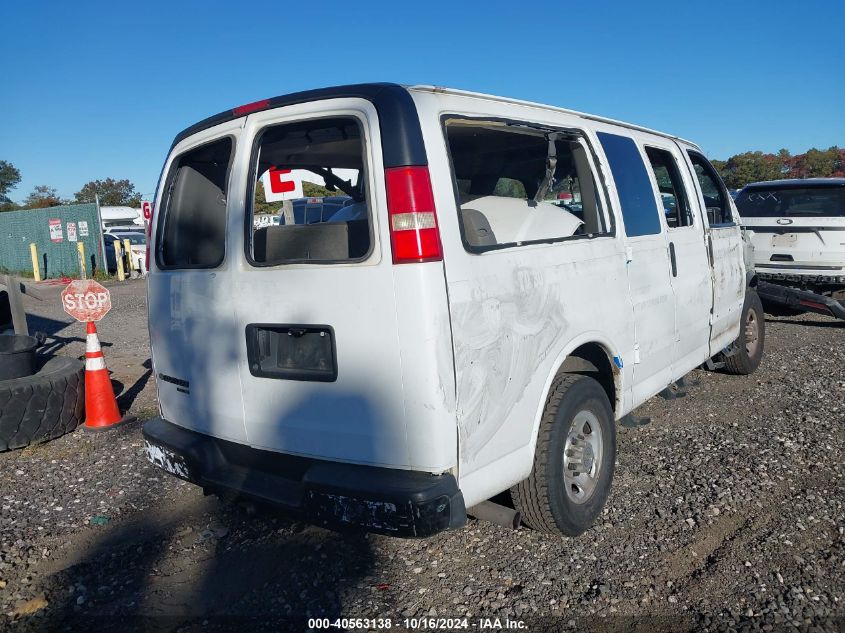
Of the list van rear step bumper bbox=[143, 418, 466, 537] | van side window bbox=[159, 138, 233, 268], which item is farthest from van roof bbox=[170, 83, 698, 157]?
van rear step bumper bbox=[143, 418, 466, 537]

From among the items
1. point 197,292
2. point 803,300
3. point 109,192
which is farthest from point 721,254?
point 109,192

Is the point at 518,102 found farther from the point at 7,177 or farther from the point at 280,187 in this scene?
the point at 7,177

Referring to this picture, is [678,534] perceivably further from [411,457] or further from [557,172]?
[557,172]

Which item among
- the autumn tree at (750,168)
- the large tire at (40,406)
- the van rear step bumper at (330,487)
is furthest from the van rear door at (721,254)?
the autumn tree at (750,168)

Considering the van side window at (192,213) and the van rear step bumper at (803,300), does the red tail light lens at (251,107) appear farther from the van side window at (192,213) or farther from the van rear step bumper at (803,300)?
the van rear step bumper at (803,300)

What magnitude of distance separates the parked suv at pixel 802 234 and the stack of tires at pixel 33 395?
7934 mm

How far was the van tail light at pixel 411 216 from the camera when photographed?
258 centimetres

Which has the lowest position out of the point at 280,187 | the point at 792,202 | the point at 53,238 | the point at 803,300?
the point at 803,300

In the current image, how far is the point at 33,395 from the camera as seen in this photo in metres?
5.00

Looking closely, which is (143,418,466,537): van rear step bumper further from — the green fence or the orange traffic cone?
the green fence

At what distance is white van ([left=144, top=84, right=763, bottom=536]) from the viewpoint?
262cm

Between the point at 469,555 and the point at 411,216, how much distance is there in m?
1.80

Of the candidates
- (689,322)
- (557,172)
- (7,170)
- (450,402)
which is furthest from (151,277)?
(7,170)

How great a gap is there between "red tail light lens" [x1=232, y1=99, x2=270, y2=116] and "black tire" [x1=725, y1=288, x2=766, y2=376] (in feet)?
15.6
